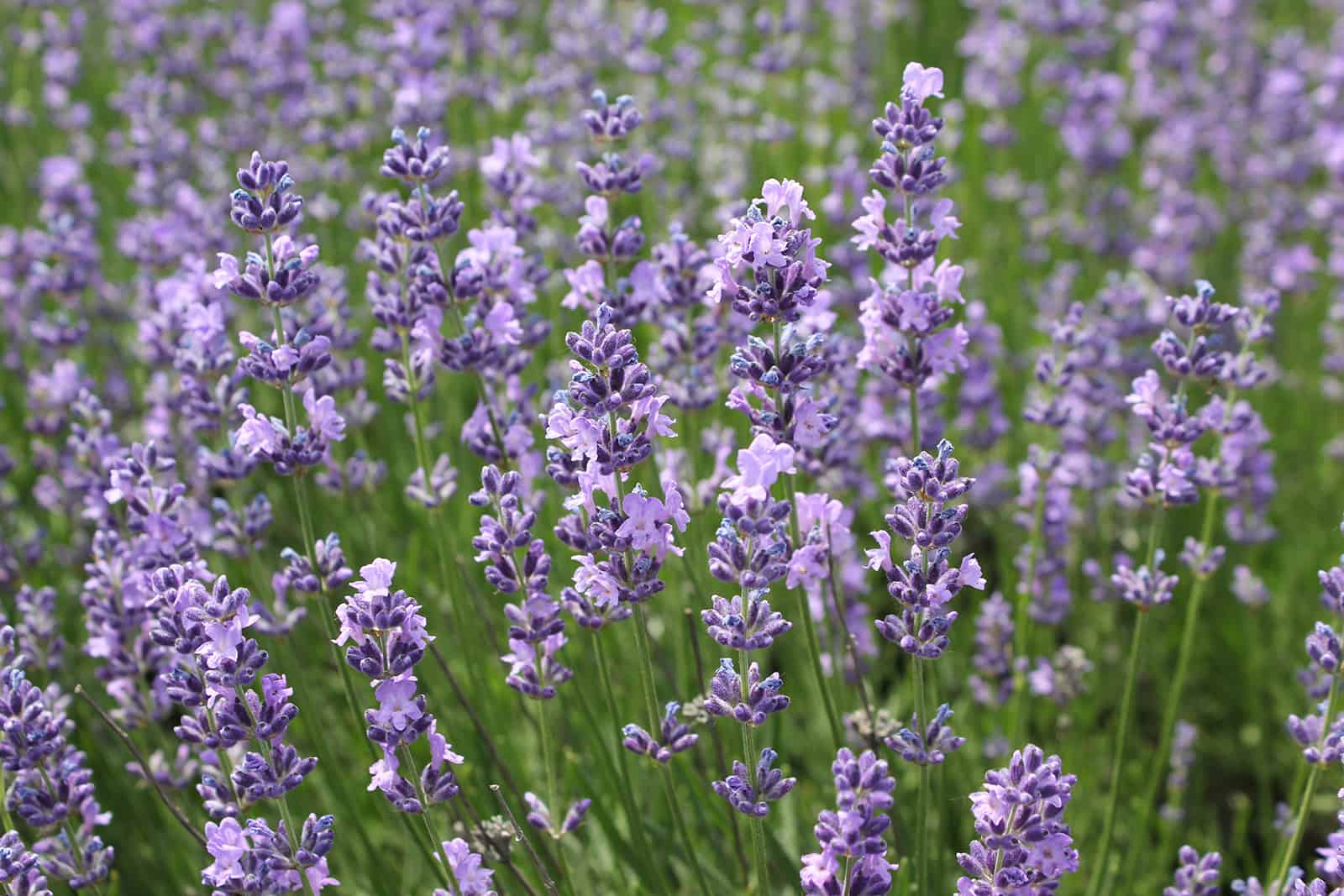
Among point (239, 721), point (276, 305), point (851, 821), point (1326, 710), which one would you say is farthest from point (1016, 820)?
point (276, 305)

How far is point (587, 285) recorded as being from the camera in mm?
2885

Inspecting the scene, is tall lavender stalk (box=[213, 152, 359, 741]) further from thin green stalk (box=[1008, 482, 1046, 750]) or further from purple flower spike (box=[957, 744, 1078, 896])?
thin green stalk (box=[1008, 482, 1046, 750])

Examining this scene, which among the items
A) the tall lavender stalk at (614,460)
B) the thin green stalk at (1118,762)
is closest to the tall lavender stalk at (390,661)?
the tall lavender stalk at (614,460)

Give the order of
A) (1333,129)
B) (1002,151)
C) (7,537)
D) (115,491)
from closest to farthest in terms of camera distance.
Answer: (115,491) < (7,537) < (1333,129) < (1002,151)

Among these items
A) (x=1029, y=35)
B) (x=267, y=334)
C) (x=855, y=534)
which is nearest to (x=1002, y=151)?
(x=1029, y=35)

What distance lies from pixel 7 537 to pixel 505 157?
78.7 inches

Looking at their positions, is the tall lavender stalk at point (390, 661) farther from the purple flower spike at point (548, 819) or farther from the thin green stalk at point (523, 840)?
the purple flower spike at point (548, 819)

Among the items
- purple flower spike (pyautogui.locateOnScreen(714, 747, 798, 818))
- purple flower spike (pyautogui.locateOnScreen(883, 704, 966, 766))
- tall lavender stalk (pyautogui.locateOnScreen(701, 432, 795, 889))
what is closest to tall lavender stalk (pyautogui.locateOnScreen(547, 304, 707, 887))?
tall lavender stalk (pyautogui.locateOnScreen(701, 432, 795, 889))

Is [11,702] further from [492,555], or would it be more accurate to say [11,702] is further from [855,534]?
[855,534]

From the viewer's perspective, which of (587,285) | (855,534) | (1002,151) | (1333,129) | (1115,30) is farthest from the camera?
(1115,30)

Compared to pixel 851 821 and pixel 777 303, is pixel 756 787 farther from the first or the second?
pixel 777 303

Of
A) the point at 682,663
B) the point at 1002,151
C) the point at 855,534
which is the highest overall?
the point at 1002,151

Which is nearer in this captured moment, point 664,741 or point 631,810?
point 664,741

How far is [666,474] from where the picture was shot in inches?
125
